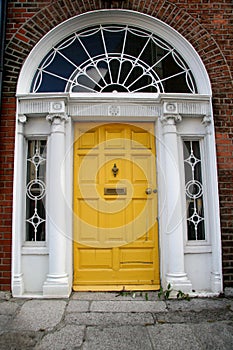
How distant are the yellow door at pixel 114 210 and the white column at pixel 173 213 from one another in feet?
0.77

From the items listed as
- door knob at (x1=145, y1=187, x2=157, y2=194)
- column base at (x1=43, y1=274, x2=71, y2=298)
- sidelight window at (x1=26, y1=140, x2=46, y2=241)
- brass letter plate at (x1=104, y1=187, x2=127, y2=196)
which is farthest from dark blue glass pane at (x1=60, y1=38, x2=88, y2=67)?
column base at (x1=43, y1=274, x2=71, y2=298)

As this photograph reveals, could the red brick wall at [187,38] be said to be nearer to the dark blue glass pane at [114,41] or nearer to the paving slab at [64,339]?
the dark blue glass pane at [114,41]

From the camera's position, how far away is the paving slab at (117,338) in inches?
83.0

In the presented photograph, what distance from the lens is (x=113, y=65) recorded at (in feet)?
12.1

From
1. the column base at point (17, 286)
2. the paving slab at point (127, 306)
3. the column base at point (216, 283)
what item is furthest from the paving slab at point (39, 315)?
the column base at point (216, 283)

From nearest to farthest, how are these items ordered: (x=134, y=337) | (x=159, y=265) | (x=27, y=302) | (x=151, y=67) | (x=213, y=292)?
(x=134, y=337)
(x=27, y=302)
(x=213, y=292)
(x=159, y=265)
(x=151, y=67)

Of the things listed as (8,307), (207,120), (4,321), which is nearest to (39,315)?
(4,321)

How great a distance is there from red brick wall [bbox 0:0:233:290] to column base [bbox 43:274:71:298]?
1041 millimetres

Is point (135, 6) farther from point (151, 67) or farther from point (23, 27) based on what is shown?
point (23, 27)

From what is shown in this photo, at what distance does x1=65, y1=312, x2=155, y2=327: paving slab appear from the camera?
2.49m

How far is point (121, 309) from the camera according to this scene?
2.79m

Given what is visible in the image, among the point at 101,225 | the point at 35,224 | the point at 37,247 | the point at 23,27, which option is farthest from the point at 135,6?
the point at 37,247

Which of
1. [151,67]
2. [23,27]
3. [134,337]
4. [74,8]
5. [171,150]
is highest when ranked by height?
[74,8]

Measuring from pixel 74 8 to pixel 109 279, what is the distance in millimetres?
3607
